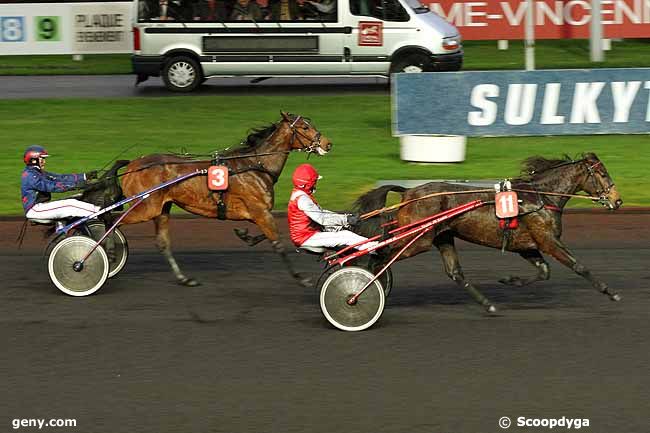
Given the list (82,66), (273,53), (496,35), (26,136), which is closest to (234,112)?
(273,53)

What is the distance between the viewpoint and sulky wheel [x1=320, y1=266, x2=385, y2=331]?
8805 mm

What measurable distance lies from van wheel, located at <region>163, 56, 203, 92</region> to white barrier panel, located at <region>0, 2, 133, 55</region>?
3603mm

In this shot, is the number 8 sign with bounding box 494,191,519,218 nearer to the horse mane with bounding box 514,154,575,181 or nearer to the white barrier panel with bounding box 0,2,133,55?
the horse mane with bounding box 514,154,575,181

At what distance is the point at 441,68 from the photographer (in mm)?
22188

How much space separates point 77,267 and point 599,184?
4.51 meters

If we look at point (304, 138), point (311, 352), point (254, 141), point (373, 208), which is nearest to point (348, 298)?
point (311, 352)

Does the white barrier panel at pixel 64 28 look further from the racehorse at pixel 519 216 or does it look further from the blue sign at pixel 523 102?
the racehorse at pixel 519 216

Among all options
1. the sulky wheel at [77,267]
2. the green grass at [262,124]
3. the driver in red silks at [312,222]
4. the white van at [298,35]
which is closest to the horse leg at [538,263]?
the driver in red silks at [312,222]

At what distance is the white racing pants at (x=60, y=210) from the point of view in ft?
33.2

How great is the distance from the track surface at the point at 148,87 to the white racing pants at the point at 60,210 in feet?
41.8

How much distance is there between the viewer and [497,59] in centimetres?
2702

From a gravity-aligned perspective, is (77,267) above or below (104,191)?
below

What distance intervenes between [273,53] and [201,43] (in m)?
1.41

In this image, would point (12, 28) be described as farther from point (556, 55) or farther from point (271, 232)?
point (271, 232)
